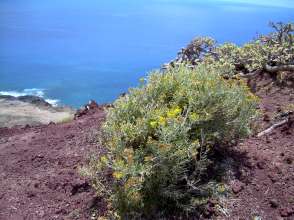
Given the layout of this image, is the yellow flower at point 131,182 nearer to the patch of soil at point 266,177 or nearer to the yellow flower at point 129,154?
the yellow flower at point 129,154

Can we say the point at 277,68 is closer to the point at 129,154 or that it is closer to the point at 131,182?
the point at 129,154

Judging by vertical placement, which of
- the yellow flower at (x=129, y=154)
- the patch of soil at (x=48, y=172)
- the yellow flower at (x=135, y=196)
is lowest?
the patch of soil at (x=48, y=172)

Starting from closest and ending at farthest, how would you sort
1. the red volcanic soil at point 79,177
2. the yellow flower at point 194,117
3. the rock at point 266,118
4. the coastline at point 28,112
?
1. the yellow flower at point 194,117
2. the red volcanic soil at point 79,177
3. the rock at point 266,118
4. the coastline at point 28,112

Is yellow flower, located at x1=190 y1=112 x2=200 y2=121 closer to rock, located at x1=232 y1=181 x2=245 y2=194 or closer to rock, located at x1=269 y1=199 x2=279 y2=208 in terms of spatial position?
rock, located at x1=232 y1=181 x2=245 y2=194

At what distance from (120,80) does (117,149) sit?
892 inches

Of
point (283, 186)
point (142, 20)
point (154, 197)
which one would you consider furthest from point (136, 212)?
point (142, 20)

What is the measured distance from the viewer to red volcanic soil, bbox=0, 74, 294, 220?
3.93 m

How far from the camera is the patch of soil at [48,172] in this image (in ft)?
13.8

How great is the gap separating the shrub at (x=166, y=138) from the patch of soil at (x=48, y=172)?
44cm

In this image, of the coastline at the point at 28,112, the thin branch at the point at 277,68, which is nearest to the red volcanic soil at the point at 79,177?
the thin branch at the point at 277,68

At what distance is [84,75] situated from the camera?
2753 cm

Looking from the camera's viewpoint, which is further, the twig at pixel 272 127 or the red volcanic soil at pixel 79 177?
the twig at pixel 272 127

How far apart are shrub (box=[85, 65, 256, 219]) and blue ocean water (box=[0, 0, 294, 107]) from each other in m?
18.0

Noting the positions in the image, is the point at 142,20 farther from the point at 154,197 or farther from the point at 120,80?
the point at 154,197
